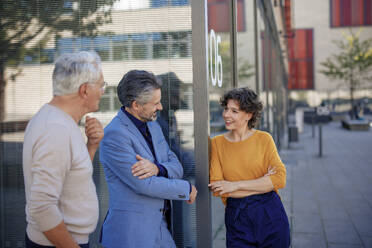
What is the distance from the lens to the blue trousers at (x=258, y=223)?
2502 mm

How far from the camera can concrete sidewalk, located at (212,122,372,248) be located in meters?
4.75

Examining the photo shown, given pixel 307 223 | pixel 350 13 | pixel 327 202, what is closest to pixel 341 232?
pixel 307 223

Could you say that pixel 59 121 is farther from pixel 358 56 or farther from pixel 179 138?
pixel 358 56

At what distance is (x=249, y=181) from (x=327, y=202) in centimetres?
450

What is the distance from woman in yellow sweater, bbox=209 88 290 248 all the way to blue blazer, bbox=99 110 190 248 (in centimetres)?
43

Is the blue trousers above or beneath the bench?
above

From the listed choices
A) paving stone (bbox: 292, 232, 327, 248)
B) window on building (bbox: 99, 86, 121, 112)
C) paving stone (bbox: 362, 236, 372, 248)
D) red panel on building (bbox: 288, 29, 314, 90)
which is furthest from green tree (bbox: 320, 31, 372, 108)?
window on building (bbox: 99, 86, 121, 112)

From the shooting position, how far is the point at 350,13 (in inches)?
1425

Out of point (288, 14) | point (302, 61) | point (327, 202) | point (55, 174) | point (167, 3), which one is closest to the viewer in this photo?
point (55, 174)

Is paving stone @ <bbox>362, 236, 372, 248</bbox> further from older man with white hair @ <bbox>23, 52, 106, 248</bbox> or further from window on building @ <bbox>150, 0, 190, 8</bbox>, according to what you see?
older man with white hair @ <bbox>23, 52, 106, 248</bbox>

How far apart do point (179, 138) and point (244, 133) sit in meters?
0.49

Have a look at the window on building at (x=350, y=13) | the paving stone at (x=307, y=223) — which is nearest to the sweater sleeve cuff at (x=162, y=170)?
the paving stone at (x=307, y=223)

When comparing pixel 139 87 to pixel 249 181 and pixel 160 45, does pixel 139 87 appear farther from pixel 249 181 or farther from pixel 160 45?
pixel 249 181

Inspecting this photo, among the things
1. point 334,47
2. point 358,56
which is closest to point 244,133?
point 358,56
